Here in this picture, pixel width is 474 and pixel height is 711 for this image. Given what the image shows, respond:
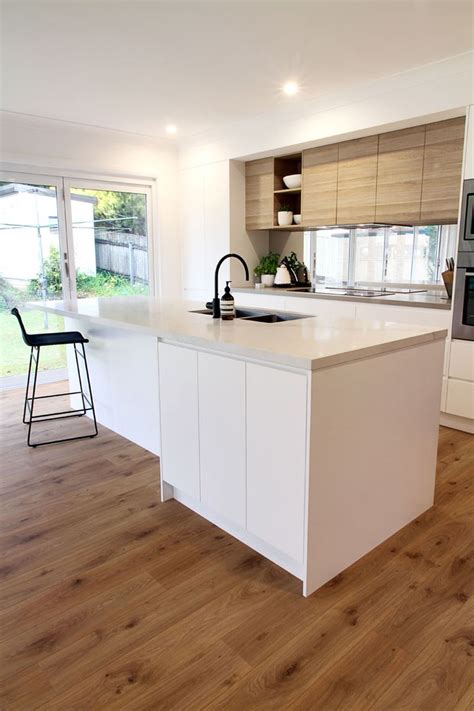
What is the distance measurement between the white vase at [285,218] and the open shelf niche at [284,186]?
5 cm

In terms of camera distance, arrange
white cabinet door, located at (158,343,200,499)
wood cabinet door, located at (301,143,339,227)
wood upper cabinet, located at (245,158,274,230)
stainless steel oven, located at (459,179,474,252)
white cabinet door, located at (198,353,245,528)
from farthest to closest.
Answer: wood upper cabinet, located at (245,158,274,230), wood cabinet door, located at (301,143,339,227), stainless steel oven, located at (459,179,474,252), white cabinet door, located at (158,343,200,499), white cabinet door, located at (198,353,245,528)

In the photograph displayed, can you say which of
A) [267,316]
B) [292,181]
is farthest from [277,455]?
[292,181]

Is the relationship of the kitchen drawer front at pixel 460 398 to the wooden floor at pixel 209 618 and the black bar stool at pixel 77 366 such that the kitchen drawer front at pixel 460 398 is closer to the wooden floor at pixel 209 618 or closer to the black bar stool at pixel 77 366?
the wooden floor at pixel 209 618

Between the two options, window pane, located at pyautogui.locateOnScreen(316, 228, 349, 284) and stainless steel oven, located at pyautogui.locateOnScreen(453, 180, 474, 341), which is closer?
stainless steel oven, located at pyautogui.locateOnScreen(453, 180, 474, 341)

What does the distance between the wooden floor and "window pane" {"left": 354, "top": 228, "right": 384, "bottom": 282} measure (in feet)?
8.41

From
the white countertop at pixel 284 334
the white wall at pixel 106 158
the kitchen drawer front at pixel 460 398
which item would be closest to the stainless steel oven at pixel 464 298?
the kitchen drawer front at pixel 460 398

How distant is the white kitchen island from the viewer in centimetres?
169

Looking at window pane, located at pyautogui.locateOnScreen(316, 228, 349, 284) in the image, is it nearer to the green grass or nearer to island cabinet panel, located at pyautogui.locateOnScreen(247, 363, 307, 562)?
the green grass

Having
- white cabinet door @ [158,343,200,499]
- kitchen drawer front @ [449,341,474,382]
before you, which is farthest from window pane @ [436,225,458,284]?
white cabinet door @ [158,343,200,499]

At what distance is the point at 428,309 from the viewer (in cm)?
345

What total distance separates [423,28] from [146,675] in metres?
3.34

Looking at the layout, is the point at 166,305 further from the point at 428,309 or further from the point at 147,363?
the point at 428,309

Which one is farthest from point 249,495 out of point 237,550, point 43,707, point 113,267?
point 113,267

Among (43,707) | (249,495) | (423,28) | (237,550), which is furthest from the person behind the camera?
(423,28)
